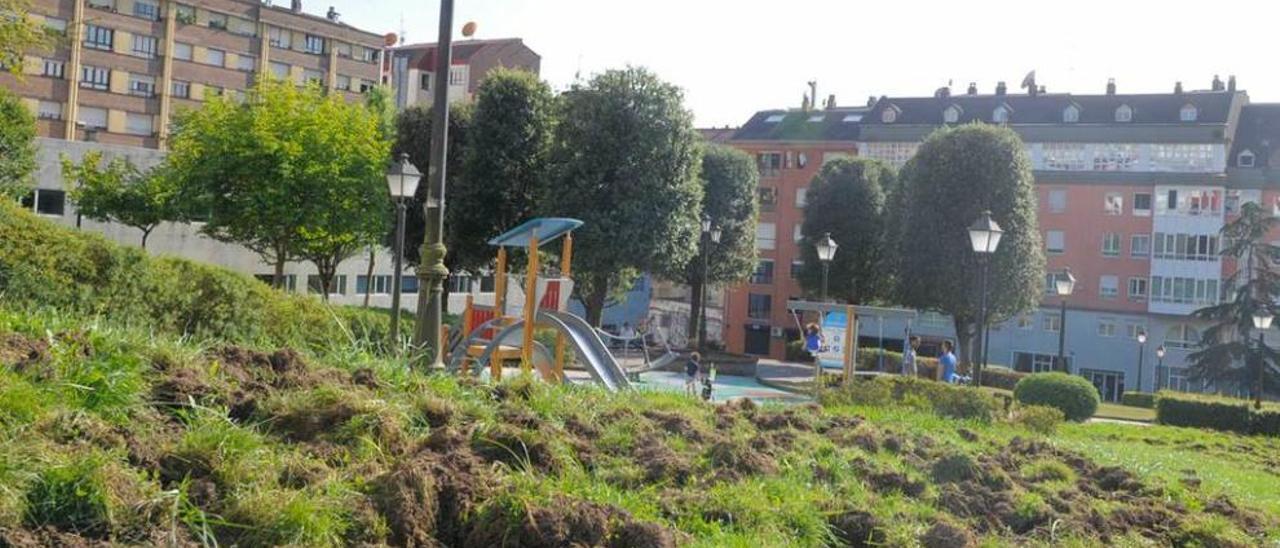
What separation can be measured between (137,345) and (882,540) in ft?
12.9

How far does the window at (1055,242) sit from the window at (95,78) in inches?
1678

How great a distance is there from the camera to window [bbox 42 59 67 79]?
49.0 meters

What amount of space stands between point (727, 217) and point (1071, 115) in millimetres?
22105

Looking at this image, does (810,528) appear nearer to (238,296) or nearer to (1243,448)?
(238,296)

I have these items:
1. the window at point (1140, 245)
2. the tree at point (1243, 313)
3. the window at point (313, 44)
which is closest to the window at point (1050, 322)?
the window at point (1140, 245)

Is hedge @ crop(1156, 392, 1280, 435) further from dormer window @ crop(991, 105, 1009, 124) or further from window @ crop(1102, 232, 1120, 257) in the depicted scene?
dormer window @ crop(991, 105, 1009, 124)

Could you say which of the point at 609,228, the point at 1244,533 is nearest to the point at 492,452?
the point at 1244,533

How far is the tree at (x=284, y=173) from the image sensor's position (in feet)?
109

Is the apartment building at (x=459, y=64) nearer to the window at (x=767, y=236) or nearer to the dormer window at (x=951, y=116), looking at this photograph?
the window at (x=767, y=236)

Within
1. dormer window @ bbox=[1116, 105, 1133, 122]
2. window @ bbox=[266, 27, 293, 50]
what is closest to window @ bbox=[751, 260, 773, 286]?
dormer window @ bbox=[1116, 105, 1133, 122]

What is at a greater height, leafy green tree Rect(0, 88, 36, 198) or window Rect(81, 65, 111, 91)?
window Rect(81, 65, 111, 91)

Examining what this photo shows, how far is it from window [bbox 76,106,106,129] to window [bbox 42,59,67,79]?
Answer: 1.59m

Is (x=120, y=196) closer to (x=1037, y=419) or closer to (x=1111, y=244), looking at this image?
(x=1037, y=419)

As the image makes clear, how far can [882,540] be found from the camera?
5.73m
